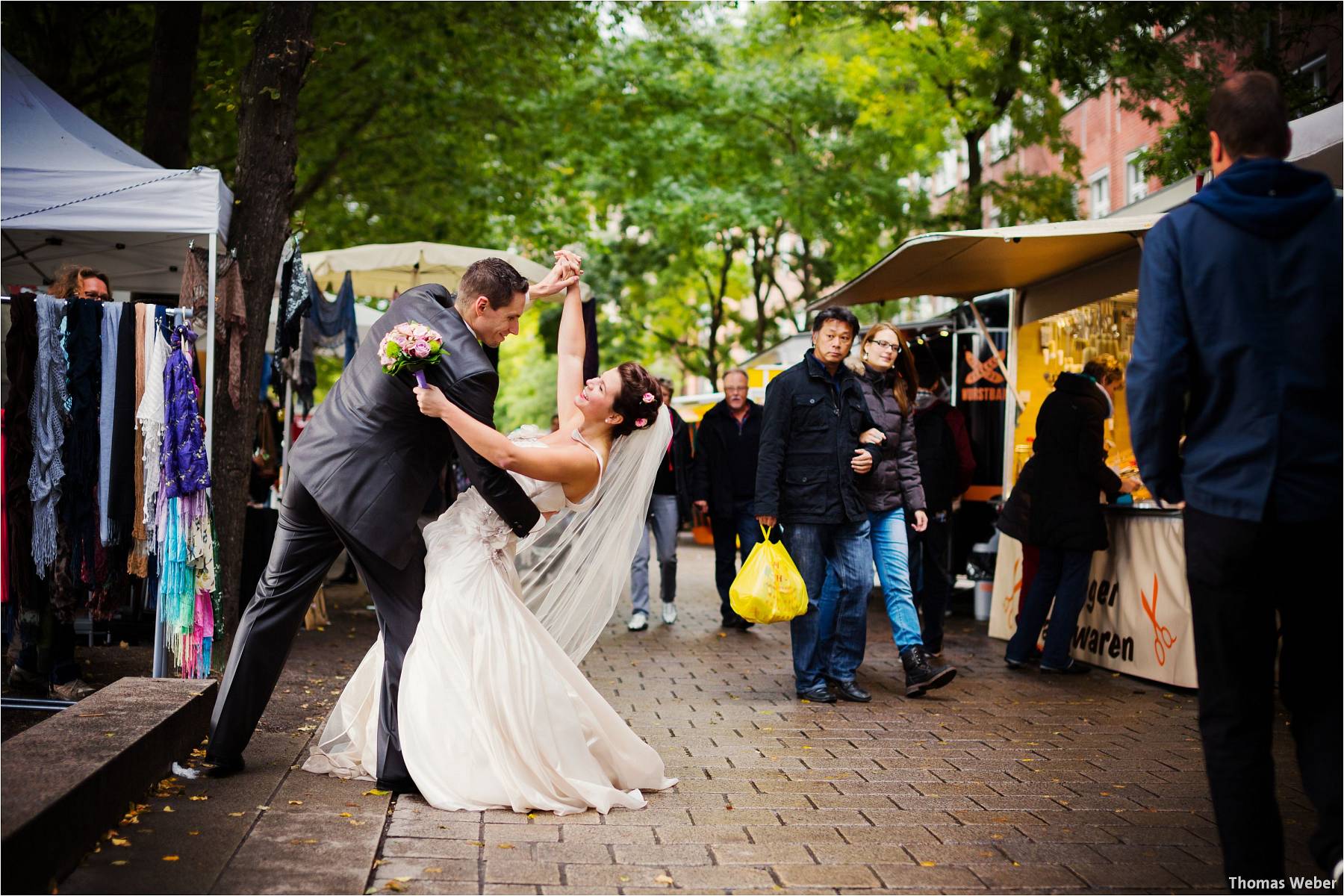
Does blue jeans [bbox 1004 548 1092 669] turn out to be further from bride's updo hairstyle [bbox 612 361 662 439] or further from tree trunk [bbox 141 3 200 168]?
tree trunk [bbox 141 3 200 168]

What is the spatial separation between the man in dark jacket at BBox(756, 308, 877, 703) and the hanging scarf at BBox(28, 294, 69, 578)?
11.9ft

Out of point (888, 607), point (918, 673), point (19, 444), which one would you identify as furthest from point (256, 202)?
point (918, 673)

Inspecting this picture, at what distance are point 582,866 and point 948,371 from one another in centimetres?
980

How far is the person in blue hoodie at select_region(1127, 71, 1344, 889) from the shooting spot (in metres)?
3.45

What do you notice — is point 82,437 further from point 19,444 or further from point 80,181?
point 80,181

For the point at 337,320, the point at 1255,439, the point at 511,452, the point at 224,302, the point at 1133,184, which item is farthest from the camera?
the point at 1133,184

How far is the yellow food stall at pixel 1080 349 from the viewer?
26.2 ft

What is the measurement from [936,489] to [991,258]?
1.92m

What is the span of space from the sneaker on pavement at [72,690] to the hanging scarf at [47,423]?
748 mm

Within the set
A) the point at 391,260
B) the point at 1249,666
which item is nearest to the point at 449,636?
the point at 1249,666

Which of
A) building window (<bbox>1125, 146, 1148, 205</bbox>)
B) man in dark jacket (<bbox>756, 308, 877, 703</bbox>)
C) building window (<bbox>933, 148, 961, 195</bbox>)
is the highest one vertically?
building window (<bbox>933, 148, 961, 195</bbox>)

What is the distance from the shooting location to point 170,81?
423 inches

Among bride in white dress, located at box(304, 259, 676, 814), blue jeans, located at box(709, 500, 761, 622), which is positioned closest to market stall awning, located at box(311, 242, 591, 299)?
blue jeans, located at box(709, 500, 761, 622)

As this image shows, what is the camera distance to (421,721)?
4.90 metres
